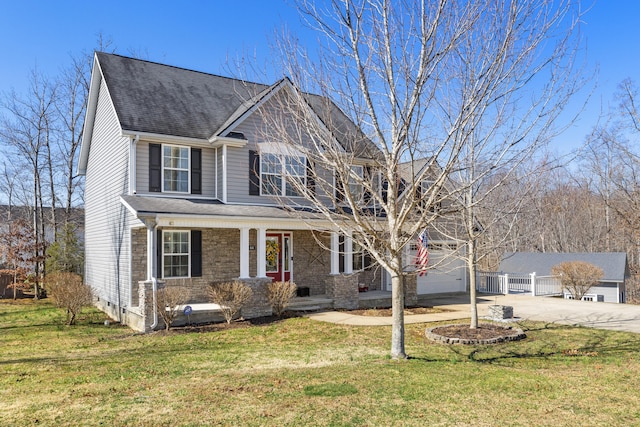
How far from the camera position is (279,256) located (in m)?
15.6

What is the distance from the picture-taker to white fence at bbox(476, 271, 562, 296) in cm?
2041

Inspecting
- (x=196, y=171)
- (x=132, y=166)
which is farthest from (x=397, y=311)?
(x=132, y=166)

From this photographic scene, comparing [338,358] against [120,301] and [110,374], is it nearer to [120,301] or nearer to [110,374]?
[110,374]

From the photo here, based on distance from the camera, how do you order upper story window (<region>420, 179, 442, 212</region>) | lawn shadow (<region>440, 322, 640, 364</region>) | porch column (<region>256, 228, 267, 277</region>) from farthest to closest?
porch column (<region>256, 228, 267, 277</region>) < lawn shadow (<region>440, 322, 640, 364</region>) < upper story window (<region>420, 179, 442, 212</region>)

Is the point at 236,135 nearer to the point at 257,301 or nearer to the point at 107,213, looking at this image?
the point at 257,301

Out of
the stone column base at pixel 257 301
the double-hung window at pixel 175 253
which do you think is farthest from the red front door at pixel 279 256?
the double-hung window at pixel 175 253

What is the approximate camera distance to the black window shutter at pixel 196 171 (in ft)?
47.3

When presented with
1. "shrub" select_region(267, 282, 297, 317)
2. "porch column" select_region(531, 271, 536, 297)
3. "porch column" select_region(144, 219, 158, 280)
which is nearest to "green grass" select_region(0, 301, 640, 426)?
"porch column" select_region(144, 219, 158, 280)

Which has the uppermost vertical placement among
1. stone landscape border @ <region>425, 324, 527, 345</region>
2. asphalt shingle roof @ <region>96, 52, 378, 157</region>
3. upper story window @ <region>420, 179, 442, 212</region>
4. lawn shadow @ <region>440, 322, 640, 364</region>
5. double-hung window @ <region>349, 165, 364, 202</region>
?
asphalt shingle roof @ <region>96, 52, 378, 157</region>

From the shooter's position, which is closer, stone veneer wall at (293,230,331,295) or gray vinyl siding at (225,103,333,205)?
gray vinyl siding at (225,103,333,205)

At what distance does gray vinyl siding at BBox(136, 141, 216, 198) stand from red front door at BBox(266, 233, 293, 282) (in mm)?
2488

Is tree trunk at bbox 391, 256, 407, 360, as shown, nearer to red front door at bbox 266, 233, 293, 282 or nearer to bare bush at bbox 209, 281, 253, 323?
bare bush at bbox 209, 281, 253, 323

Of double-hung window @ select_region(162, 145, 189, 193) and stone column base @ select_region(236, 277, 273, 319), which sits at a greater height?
double-hung window @ select_region(162, 145, 189, 193)

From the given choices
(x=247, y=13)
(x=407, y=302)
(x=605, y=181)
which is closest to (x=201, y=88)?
(x=247, y=13)
